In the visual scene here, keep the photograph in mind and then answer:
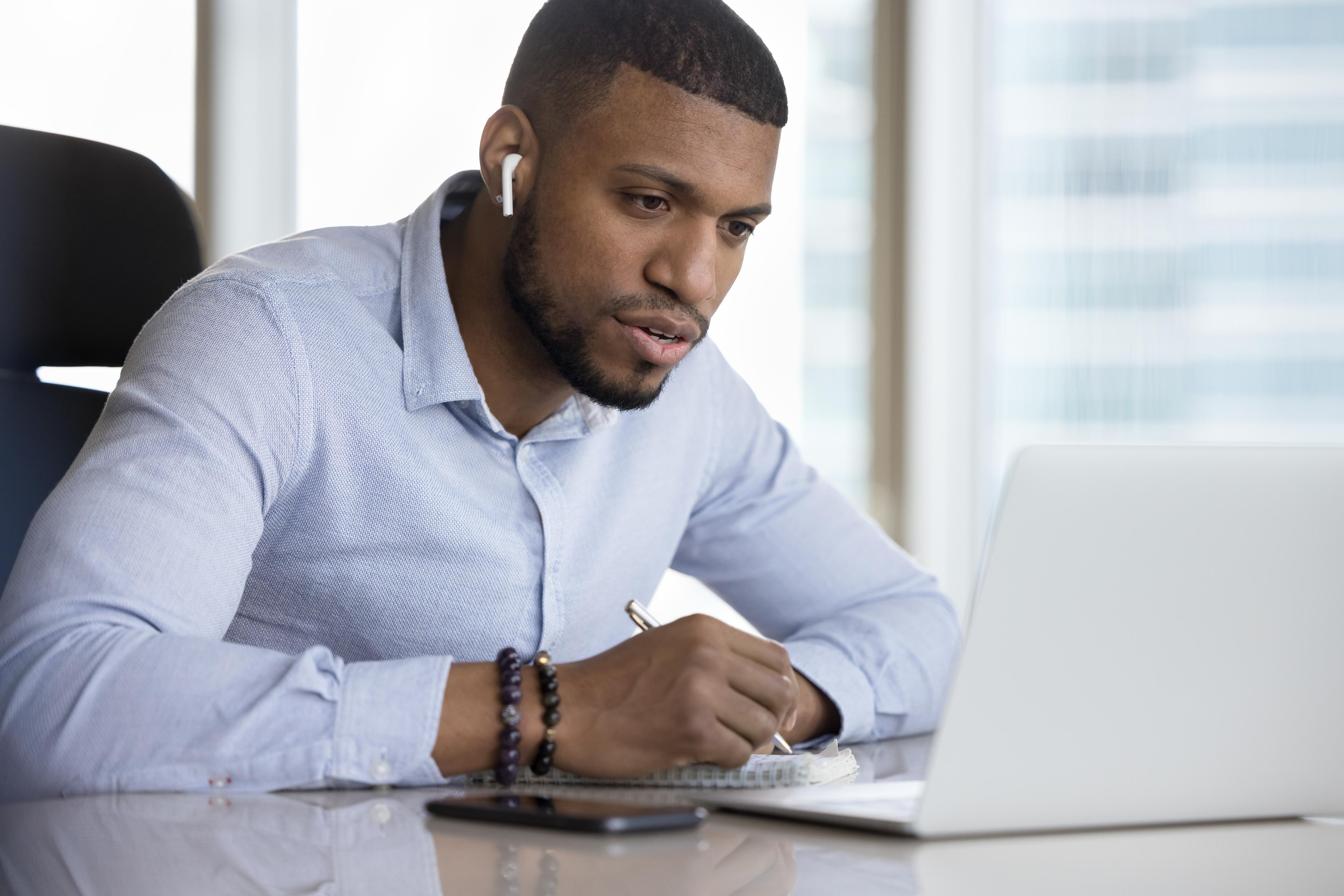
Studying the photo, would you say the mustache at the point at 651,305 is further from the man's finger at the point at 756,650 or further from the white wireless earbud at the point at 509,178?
the man's finger at the point at 756,650

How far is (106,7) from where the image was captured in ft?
8.94

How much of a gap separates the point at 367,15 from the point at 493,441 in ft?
6.66

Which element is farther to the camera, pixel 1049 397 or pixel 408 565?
pixel 1049 397

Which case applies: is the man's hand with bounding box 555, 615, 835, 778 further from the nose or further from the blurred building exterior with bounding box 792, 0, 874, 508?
the blurred building exterior with bounding box 792, 0, 874, 508

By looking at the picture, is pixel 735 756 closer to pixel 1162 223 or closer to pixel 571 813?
pixel 571 813

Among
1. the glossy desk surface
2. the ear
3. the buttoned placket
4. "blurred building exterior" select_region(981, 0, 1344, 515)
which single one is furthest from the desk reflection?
"blurred building exterior" select_region(981, 0, 1344, 515)

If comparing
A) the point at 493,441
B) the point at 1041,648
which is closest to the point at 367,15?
the point at 493,441

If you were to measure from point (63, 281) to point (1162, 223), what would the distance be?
2.30 m

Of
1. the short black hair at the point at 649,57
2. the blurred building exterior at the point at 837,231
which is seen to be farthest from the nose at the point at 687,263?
the blurred building exterior at the point at 837,231

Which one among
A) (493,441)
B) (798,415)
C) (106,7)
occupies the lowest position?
(798,415)

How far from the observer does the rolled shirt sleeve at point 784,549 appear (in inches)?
56.3

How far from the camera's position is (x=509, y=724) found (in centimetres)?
84

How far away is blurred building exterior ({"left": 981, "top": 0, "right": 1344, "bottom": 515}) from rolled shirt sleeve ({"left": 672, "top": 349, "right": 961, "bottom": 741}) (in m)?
1.47

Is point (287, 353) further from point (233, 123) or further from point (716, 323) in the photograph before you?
point (233, 123)
